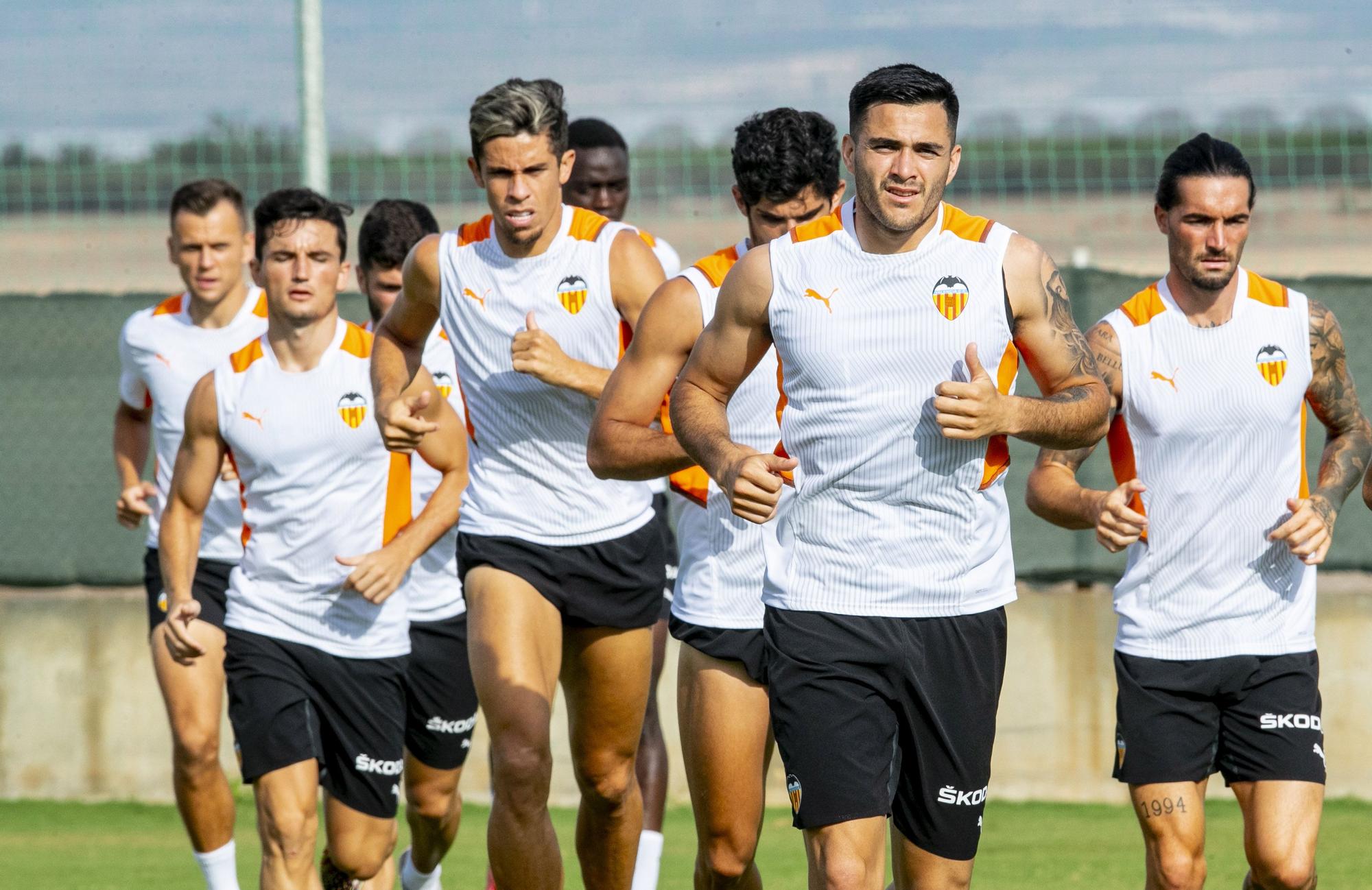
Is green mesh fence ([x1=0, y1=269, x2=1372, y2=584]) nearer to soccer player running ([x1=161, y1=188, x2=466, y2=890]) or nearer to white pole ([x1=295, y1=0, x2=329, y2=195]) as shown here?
white pole ([x1=295, y1=0, x2=329, y2=195])

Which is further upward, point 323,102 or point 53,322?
point 323,102

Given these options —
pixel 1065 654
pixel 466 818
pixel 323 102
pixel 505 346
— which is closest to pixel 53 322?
pixel 323 102

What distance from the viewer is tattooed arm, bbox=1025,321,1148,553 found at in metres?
5.02

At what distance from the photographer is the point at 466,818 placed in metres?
8.98

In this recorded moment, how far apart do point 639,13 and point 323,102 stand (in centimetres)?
156

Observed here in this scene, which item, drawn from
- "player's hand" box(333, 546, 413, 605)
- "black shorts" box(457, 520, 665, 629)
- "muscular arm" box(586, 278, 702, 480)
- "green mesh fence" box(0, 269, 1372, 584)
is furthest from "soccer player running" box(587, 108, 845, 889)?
"green mesh fence" box(0, 269, 1372, 584)

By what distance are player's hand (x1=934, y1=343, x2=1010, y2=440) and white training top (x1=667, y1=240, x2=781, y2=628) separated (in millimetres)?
1464

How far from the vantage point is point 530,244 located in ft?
19.2

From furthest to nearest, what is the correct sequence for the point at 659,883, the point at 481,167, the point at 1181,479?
the point at 659,883 → the point at 481,167 → the point at 1181,479

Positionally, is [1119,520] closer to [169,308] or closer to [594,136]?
[594,136]

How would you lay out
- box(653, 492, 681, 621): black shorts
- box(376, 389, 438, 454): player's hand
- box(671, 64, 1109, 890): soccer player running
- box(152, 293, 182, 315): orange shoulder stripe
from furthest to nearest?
box(152, 293, 182, 315): orange shoulder stripe, box(653, 492, 681, 621): black shorts, box(376, 389, 438, 454): player's hand, box(671, 64, 1109, 890): soccer player running

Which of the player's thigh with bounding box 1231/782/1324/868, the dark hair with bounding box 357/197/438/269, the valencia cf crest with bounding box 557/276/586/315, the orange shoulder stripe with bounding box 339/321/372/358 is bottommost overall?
the player's thigh with bounding box 1231/782/1324/868

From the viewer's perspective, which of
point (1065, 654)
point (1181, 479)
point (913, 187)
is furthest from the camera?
point (1065, 654)

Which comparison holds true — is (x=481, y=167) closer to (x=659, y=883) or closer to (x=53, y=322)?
(x=659, y=883)
